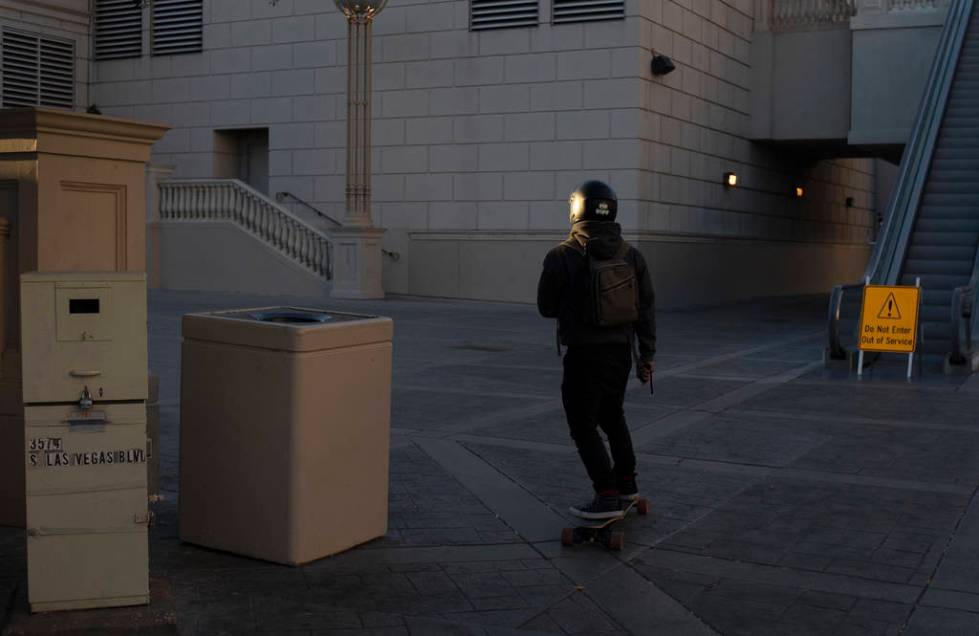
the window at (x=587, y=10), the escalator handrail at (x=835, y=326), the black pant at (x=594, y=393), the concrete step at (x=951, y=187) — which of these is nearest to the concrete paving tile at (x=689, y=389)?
the escalator handrail at (x=835, y=326)

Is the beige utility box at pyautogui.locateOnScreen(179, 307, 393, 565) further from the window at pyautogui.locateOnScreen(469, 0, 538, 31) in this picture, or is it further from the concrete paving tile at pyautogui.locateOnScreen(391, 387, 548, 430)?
the window at pyautogui.locateOnScreen(469, 0, 538, 31)

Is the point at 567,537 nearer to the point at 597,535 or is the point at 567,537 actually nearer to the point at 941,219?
the point at 597,535

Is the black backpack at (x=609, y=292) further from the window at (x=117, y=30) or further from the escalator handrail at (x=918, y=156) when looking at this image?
the window at (x=117, y=30)

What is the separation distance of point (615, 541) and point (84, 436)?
252 centimetres

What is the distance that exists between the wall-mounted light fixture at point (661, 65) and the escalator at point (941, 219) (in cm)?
461

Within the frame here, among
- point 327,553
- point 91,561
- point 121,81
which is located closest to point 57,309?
point 91,561

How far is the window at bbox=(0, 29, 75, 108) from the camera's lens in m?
26.7

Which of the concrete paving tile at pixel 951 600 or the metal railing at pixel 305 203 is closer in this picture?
the concrete paving tile at pixel 951 600

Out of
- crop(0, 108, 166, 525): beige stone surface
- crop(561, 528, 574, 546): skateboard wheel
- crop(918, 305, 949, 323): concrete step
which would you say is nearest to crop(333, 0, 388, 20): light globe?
crop(918, 305, 949, 323): concrete step

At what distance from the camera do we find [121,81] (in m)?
28.7

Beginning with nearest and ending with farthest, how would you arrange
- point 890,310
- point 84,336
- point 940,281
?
point 84,336 < point 890,310 < point 940,281

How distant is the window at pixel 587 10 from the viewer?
2262 centimetres

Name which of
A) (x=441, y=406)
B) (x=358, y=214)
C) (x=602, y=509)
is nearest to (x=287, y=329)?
(x=602, y=509)

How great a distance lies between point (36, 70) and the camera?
27.4m
